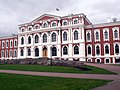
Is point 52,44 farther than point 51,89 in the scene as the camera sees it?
Yes

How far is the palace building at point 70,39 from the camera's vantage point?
4947 centimetres

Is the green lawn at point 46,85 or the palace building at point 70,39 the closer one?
the green lawn at point 46,85

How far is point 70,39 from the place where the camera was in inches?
2111

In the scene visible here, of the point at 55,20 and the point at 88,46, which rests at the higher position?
the point at 55,20

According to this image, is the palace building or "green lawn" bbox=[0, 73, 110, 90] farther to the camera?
the palace building

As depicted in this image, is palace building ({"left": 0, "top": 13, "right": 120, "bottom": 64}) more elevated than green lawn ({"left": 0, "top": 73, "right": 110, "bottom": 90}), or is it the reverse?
palace building ({"left": 0, "top": 13, "right": 120, "bottom": 64})

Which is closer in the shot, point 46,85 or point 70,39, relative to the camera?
point 46,85

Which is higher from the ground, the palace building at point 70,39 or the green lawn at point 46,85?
the palace building at point 70,39

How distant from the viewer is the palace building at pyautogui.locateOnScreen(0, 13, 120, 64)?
49.5 metres

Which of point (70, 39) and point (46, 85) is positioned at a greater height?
point (70, 39)

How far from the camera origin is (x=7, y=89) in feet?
38.5

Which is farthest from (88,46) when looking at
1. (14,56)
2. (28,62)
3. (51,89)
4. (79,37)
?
(51,89)

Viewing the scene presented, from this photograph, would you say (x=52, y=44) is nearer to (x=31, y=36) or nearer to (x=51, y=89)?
(x=31, y=36)

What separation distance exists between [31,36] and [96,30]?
2089cm
